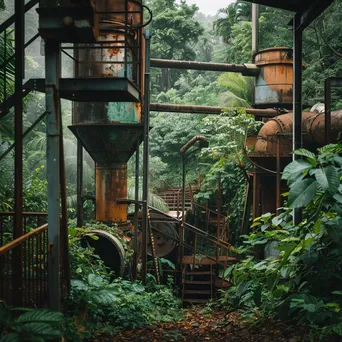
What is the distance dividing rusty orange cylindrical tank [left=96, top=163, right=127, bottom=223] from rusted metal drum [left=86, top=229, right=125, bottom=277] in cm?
101

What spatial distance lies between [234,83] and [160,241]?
12.1m

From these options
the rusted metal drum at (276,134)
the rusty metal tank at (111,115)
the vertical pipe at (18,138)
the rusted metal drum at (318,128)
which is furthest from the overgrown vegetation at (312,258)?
the rusted metal drum at (276,134)

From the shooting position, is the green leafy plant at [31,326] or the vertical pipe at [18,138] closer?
the green leafy plant at [31,326]

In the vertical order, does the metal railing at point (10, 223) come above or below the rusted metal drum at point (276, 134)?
below

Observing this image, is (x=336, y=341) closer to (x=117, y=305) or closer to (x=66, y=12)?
(x=117, y=305)

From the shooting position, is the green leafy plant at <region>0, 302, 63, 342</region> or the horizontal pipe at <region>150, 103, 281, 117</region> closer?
the green leafy plant at <region>0, 302, 63, 342</region>

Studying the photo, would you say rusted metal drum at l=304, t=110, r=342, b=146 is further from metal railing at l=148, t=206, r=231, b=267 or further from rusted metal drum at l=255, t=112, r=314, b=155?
metal railing at l=148, t=206, r=231, b=267

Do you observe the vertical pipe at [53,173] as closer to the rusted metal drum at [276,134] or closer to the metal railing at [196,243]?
the metal railing at [196,243]

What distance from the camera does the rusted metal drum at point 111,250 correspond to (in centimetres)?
1004

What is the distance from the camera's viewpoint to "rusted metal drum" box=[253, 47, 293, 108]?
17.1 m

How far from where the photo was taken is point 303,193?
5.27m

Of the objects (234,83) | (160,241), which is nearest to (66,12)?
(160,241)

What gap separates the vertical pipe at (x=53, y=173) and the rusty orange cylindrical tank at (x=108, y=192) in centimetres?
609

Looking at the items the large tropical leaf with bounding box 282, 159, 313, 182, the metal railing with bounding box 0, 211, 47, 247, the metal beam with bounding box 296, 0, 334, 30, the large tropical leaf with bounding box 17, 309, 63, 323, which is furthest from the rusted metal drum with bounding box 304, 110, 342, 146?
the large tropical leaf with bounding box 17, 309, 63, 323
